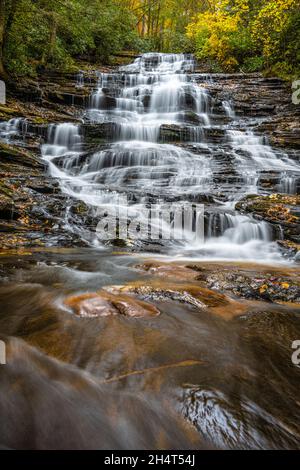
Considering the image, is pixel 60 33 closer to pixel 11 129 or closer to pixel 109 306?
pixel 11 129

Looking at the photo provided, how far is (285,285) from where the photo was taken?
364 cm

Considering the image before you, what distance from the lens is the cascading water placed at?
6590 mm

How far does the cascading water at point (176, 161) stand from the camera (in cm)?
659

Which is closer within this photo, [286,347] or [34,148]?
[286,347]

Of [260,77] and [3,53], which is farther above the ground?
[260,77]

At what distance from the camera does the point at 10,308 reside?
2734 mm

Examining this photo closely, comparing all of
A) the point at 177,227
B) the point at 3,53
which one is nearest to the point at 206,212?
the point at 177,227

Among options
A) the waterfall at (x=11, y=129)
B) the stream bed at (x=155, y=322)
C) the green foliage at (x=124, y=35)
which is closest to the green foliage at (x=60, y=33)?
the green foliage at (x=124, y=35)

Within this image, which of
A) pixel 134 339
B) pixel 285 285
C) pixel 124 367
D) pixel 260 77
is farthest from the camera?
pixel 260 77

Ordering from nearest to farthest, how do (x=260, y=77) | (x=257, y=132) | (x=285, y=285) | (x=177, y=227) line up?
1. (x=285, y=285)
2. (x=177, y=227)
3. (x=257, y=132)
4. (x=260, y=77)

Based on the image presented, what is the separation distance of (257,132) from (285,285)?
9520mm

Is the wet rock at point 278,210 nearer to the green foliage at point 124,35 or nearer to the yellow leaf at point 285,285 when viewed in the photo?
the yellow leaf at point 285,285

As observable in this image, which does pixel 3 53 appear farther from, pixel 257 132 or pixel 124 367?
pixel 124 367

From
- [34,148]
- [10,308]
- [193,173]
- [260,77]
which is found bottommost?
[10,308]
